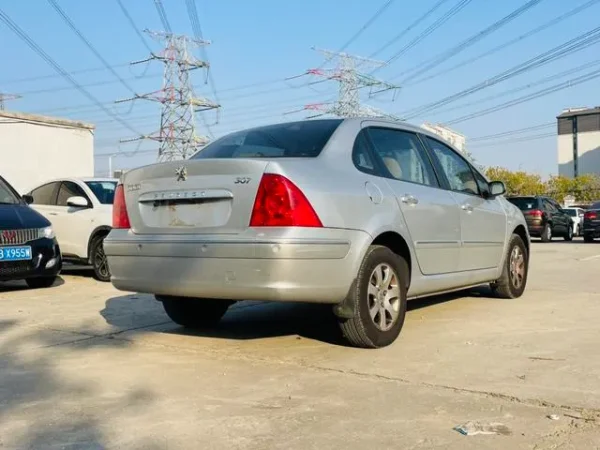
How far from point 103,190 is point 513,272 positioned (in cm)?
611

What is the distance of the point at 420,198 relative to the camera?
5207 millimetres

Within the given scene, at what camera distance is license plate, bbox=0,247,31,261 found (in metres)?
7.82

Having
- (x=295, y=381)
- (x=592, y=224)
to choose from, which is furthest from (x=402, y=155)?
(x=592, y=224)

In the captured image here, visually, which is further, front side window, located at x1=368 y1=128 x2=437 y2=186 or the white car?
the white car

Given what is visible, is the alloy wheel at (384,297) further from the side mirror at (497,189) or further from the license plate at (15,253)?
the license plate at (15,253)

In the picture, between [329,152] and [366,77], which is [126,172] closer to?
[329,152]

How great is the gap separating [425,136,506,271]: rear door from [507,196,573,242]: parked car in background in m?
15.5

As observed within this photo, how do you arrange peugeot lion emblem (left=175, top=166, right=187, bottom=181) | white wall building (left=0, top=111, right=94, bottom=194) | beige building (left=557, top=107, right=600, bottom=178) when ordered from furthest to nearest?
beige building (left=557, top=107, right=600, bottom=178), white wall building (left=0, top=111, right=94, bottom=194), peugeot lion emblem (left=175, top=166, right=187, bottom=181)

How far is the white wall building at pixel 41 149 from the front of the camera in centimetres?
1460

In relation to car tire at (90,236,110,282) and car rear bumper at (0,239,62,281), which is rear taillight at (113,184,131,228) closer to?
car rear bumper at (0,239,62,281)

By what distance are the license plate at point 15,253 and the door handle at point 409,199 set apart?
521cm

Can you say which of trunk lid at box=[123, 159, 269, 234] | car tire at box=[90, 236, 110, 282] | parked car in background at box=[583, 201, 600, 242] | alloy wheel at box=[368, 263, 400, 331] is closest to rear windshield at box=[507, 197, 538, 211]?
parked car in background at box=[583, 201, 600, 242]

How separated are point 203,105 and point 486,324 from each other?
140 ft

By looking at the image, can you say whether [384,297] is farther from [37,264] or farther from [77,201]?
[77,201]
